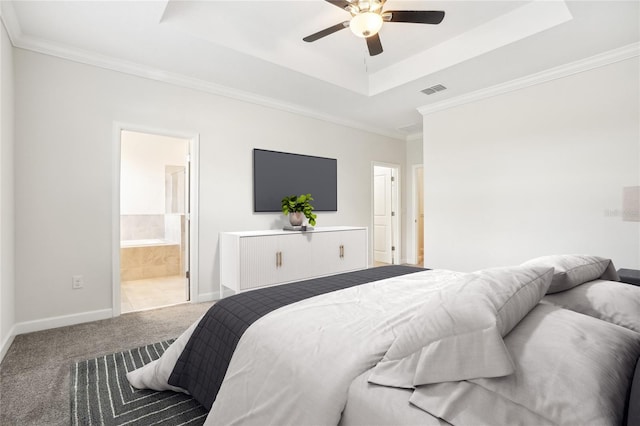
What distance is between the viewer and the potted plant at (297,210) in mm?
4195

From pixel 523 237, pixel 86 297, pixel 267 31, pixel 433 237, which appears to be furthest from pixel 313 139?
pixel 86 297

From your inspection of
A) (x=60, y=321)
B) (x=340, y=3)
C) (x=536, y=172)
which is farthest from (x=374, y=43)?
(x=60, y=321)

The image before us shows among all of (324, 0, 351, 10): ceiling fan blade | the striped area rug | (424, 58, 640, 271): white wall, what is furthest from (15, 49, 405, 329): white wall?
(424, 58, 640, 271): white wall

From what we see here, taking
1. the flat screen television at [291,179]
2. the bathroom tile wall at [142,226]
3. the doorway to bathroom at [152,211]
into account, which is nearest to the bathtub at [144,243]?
the doorway to bathroom at [152,211]

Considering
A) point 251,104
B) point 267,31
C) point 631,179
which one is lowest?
point 631,179

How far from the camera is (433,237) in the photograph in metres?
4.68

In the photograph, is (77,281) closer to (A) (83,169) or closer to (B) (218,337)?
(A) (83,169)

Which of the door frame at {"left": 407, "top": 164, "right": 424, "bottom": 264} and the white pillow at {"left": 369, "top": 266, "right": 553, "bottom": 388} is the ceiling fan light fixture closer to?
the white pillow at {"left": 369, "top": 266, "right": 553, "bottom": 388}

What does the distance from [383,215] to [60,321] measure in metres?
5.24

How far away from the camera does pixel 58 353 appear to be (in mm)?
2391

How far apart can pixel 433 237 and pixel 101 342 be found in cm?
404

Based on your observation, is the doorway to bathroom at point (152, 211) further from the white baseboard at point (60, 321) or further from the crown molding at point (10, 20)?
the crown molding at point (10, 20)

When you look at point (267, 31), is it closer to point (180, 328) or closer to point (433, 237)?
point (180, 328)

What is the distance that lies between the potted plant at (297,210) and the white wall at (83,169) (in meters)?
0.61
